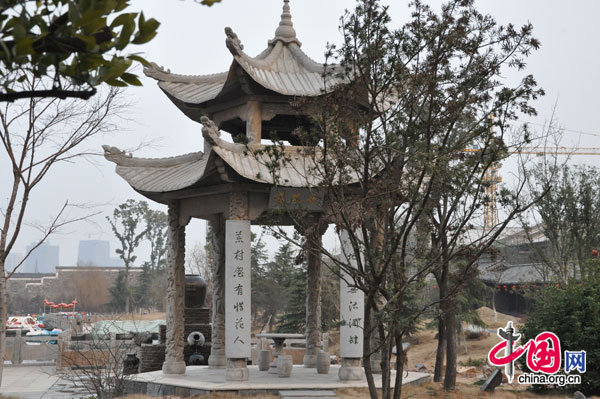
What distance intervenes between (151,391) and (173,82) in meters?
5.71

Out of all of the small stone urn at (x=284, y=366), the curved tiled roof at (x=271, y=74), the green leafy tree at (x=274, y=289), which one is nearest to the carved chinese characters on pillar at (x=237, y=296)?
the small stone urn at (x=284, y=366)

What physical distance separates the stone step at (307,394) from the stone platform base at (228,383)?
8 cm

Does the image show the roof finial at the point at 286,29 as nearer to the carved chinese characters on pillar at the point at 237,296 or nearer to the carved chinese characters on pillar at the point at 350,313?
the carved chinese characters on pillar at the point at 237,296

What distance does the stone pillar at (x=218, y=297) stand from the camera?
519 inches

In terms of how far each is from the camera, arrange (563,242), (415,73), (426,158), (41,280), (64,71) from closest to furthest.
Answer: (64,71), (426,158), (415,73), (563,242), (41,280)

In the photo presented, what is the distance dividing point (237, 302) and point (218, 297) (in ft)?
11.1

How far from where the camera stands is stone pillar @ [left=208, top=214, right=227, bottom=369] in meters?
13.2

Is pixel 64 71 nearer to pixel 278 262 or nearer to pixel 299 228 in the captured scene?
pixel 299 228

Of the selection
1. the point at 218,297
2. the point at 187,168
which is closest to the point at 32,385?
the point at 218,297

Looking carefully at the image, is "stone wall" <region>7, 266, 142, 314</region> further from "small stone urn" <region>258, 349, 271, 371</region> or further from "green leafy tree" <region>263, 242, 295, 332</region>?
"small stone urn" <region>258, 349, 271, 371</region>

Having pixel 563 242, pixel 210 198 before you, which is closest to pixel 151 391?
pixel 210 198

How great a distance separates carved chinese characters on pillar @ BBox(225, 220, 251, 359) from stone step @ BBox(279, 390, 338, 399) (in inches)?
34.9

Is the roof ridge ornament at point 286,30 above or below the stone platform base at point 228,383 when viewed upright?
above

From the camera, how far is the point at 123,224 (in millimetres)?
49219
